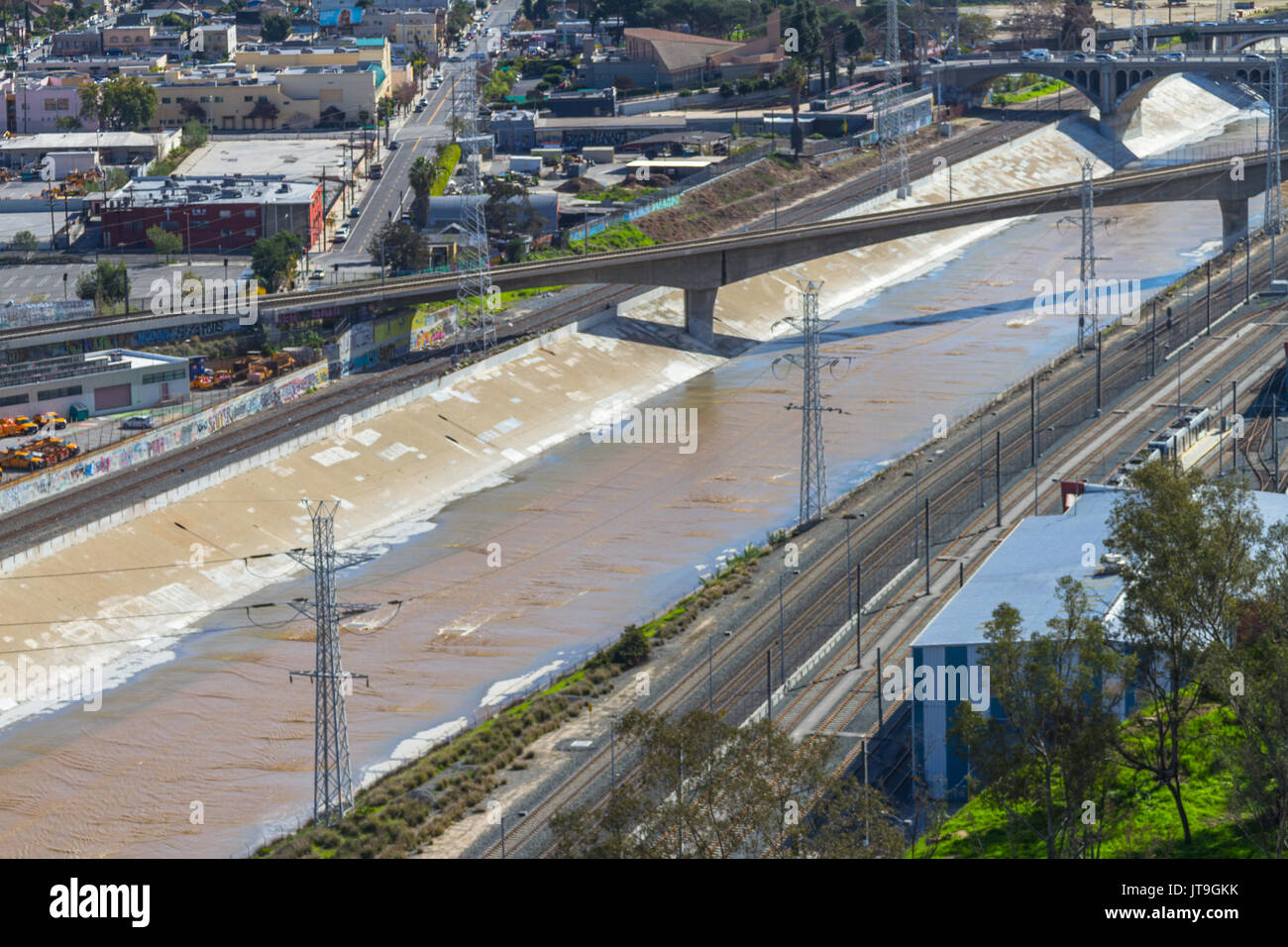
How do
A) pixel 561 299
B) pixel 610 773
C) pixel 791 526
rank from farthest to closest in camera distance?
1. pixel 561 299
2. pixel 791 526
3. pixel 610 773

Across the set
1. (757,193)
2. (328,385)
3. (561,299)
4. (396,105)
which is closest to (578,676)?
(328,385)

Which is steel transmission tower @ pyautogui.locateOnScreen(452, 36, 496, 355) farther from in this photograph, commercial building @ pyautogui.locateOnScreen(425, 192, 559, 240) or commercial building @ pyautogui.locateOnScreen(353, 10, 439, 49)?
commercial building @ pyautogui.locateOnScreen(353, 10, 439, 49)

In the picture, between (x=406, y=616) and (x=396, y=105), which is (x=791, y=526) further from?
(x=396, y=105)

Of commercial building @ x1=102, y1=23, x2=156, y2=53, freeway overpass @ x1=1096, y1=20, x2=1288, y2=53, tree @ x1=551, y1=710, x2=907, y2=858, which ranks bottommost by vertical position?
tree @ x1=551, y1=710, x2=907, y2=858

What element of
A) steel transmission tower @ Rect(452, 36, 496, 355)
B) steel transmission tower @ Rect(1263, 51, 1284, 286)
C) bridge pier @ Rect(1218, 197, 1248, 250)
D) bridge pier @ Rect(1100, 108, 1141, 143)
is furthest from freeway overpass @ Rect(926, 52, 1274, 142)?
steel transmission tower @ Rect(452, 36, 496, 355)

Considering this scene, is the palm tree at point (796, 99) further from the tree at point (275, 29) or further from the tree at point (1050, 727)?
the tree at point (1050, 727)
